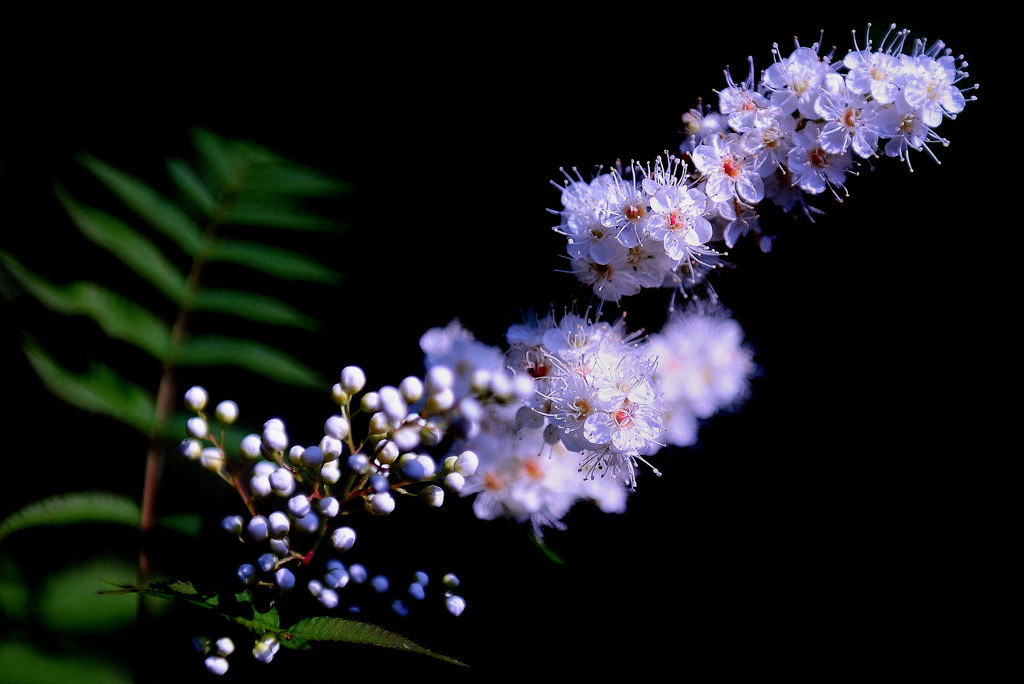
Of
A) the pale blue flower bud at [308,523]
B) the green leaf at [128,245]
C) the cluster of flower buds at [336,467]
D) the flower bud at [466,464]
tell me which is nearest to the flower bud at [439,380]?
the cluster of flower buds at [336,467]

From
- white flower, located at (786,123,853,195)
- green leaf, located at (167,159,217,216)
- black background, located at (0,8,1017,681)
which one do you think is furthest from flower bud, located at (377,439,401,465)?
white flower, located at (786,123,853,195)

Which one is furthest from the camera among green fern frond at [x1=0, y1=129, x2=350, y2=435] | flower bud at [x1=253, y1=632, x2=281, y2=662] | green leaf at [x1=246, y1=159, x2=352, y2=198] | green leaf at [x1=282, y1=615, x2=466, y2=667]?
green leaf at [x1=246, y1=159, x2=352, y2=198]

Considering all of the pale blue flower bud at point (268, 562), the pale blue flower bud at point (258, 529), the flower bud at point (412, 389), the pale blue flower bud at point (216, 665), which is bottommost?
the pale blue flower bud at point (216, 665)

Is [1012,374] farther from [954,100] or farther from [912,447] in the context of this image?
[954,100]

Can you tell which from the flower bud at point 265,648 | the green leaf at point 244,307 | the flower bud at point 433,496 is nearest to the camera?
the flower bud at point 265,648

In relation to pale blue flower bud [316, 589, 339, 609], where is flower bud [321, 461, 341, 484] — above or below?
above

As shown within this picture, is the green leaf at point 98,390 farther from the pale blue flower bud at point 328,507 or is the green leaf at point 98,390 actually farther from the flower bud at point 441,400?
the flower bud at point 441,400

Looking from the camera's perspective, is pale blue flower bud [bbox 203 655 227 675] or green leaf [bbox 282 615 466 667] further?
pale blue flower bud [bbox 203 655 227 675]

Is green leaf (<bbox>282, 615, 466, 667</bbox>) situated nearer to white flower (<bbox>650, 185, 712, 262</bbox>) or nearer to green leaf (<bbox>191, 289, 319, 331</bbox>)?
green leaf (<bbox>191, 289, 319, 331</bbox>)

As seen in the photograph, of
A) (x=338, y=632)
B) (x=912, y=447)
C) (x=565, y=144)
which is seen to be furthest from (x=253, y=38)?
(x=912, y=447)
